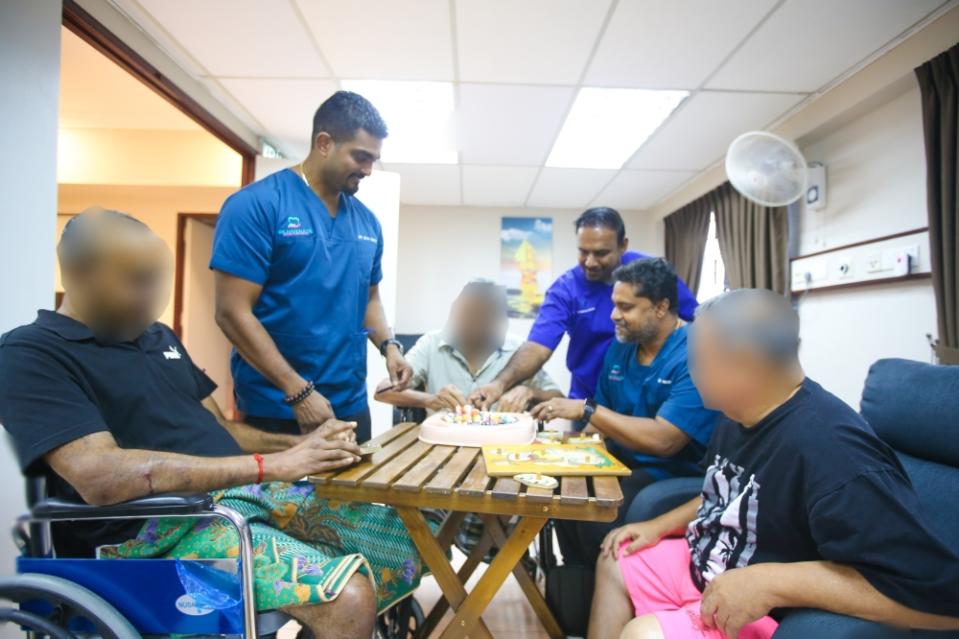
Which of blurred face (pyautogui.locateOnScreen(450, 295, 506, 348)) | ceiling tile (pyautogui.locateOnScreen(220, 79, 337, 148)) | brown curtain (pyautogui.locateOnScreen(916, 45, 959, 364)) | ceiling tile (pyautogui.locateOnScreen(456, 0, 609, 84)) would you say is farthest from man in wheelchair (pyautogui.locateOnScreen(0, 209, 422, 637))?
brown curtain (pyautogui.locateOnScreen(916, 45, 959, 364))

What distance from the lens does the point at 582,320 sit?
7.72 feet

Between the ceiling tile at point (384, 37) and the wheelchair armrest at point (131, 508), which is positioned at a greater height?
the ceiling tile at point (384, 37)

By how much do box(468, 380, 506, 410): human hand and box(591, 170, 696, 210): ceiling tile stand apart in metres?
2.89

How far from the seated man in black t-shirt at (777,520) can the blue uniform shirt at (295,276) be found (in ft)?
3.14

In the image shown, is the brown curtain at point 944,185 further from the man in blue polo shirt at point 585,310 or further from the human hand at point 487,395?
the human hand at point 487,395

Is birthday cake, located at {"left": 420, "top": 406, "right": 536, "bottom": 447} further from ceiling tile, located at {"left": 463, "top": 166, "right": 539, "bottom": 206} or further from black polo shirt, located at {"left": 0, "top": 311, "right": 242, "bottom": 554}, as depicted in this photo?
ceiling tile, located at {"left": 463, "top": 166, "right": 539, "bottom": 206}

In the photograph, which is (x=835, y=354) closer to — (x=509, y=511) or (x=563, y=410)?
(x=563, y=410)

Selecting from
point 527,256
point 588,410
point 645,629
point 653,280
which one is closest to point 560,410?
point 588,410

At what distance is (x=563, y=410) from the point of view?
1633 mm

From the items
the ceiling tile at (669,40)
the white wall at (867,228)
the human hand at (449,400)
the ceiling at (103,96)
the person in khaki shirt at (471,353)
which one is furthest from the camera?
the ceiling at (103,96)

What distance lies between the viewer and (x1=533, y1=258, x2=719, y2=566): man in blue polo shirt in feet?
4.88

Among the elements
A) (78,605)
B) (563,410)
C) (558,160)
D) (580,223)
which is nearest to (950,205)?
(580,223)

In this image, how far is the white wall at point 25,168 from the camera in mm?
1290

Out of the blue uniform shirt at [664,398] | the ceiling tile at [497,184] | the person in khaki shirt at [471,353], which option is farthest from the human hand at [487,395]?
the ceiling tile at [497,184]
